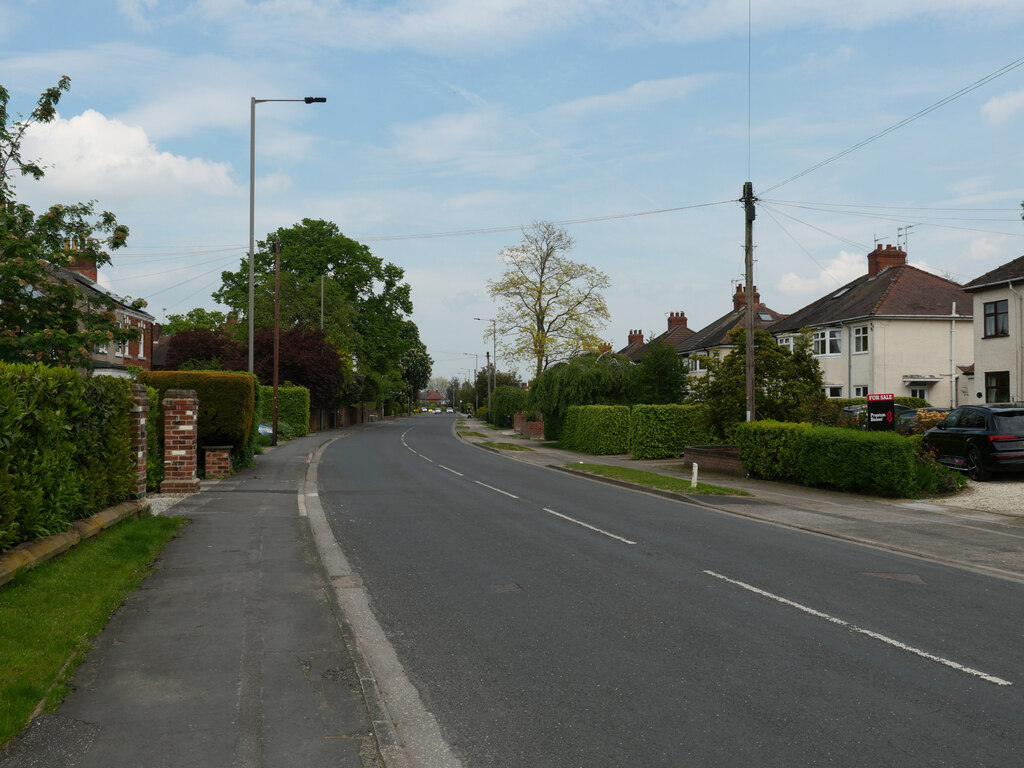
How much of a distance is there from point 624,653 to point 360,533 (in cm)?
700

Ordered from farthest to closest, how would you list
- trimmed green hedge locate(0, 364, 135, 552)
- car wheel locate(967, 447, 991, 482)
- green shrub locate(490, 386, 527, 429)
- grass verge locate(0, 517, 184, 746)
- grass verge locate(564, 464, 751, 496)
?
green shrub locate(490, 386, 527, 429) → car wheel locate(967, 447, 991, 482) → grass verge locate(564, 464, 751, 496) → trimmed green hedge locate(0, 364, 135, 552) → grass verge locate(0, 517, 184, 746)

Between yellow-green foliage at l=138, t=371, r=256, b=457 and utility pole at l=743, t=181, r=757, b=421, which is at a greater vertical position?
utility pole at l=743, t=181, r=757, b=421

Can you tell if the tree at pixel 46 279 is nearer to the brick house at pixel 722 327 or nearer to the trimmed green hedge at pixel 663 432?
the trimmed green hedge at pixel 663 432

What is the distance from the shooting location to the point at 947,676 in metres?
5.84

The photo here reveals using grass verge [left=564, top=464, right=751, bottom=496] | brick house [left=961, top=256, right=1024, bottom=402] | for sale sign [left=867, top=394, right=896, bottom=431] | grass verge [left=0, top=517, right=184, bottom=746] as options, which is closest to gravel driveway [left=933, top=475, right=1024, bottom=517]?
for sale sign [left=867, top=394, right=896, bottom=431]

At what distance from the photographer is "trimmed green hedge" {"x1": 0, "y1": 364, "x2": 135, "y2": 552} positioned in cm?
780

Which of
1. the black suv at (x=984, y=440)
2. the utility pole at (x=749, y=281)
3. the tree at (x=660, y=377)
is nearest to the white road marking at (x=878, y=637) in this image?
the black suv at (x=984, y=440)

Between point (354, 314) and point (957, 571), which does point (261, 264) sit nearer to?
point (354, 314)

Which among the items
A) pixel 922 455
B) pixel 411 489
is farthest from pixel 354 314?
pixel 922 455

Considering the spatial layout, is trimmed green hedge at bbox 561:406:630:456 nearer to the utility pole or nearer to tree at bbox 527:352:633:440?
tree at bbox 527:352:633:440

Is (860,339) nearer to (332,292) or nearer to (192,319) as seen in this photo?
(332,292)

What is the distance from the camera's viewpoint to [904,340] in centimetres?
4397

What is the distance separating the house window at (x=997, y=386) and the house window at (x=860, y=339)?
37.6 ft

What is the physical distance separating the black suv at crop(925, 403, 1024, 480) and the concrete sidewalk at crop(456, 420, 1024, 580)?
321cm
